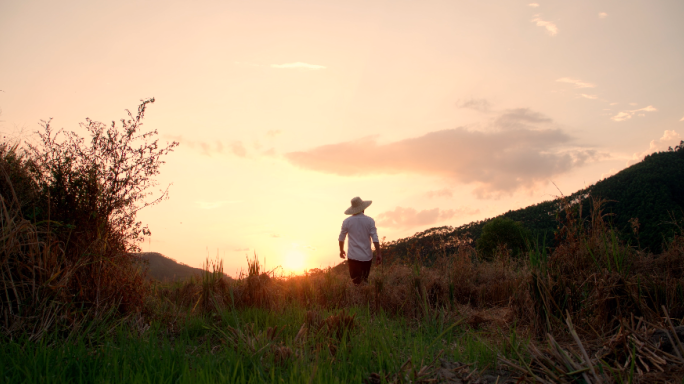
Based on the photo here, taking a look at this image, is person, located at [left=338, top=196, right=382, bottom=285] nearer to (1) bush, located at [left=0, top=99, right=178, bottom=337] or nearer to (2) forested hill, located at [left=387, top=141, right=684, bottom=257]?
(1) bush, located at [left=0, top=99, right=178, bottom=337]

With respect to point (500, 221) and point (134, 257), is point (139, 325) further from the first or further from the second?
point (500, 221)

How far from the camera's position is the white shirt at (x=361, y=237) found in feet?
25.1

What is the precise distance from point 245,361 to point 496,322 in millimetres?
2997

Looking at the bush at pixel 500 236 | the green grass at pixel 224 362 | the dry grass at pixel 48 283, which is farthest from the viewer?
the bush at pixel 500 236

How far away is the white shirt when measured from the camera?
7.66 m

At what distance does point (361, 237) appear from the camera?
7684mm

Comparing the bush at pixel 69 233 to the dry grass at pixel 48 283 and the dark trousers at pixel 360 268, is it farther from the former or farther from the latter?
the dark trousers at pixel 360 268

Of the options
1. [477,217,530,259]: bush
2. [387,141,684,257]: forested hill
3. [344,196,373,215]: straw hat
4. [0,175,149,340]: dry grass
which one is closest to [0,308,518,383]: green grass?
[0,175,149,340]: dry grass

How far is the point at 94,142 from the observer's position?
475 centimetres

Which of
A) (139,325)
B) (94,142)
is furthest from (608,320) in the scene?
(94,142)

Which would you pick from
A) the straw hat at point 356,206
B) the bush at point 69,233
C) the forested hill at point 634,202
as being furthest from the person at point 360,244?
the forested hill at point 634,202

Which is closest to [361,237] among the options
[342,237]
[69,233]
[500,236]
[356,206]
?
[342,237]

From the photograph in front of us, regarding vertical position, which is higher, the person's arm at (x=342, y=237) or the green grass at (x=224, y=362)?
the person's arm at (x=342, y=237)

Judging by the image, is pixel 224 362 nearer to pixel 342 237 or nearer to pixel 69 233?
pixel 69 233
